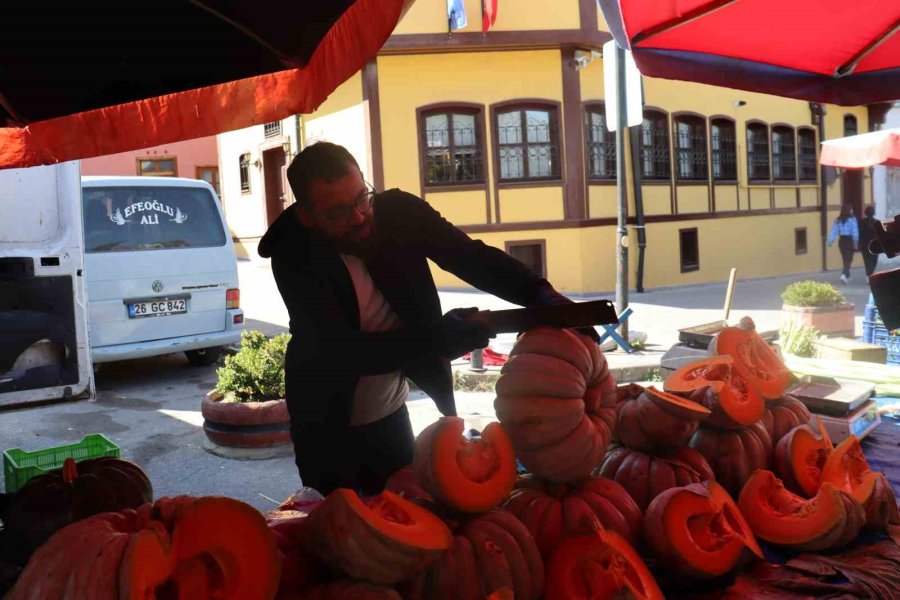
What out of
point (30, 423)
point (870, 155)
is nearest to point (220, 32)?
point (30, 423)

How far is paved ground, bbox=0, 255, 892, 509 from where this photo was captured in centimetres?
523

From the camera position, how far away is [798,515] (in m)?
1.85

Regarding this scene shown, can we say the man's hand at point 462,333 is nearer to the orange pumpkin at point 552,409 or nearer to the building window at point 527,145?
the orange pumpkin at point 552,409

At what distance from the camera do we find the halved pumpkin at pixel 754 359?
2.21 m

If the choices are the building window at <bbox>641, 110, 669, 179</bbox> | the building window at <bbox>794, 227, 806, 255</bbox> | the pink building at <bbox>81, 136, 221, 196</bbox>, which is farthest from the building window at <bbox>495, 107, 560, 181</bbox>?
the pink building at <bbox>81, 136, 221, 196</bbox>

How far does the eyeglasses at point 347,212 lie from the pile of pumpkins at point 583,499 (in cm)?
70

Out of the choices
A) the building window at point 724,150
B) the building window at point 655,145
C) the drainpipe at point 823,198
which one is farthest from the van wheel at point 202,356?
the drainpipe at point 823,198

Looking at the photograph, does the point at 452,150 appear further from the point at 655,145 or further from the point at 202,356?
the point at 202,356

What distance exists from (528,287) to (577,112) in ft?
45.4

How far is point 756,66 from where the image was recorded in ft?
11.8

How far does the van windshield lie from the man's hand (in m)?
6.60

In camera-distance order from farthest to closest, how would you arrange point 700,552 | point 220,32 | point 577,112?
point 577,112 < point 220,32 < point 700,552

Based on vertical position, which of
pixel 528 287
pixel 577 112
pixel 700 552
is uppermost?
pixel 577 112

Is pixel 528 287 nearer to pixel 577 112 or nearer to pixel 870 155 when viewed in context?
pixel 870 155
